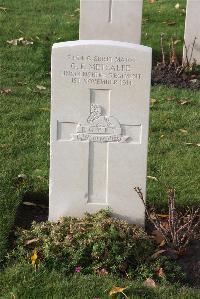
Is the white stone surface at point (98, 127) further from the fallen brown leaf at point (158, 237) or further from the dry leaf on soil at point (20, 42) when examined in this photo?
the dry leaf on soil at point (20, 42)

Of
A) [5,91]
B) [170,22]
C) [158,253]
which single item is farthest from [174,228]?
[170,22]

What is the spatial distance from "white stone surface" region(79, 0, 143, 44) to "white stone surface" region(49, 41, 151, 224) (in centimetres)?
397

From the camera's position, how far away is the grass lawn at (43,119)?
4980mm

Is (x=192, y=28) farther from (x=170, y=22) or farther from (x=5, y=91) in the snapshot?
(x=5, y=91)

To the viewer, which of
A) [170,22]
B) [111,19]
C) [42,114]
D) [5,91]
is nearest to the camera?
[42,114]

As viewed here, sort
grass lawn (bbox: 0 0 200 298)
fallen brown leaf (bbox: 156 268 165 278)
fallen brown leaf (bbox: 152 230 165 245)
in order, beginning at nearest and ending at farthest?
fallen brown leaf (bbox: 156 268 165 278)
fallen brown leaf (bbox: 152 230 165 245)
grass lawn (bbox: 0 0 200 298)

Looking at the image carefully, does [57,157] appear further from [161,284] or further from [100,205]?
[161,284]

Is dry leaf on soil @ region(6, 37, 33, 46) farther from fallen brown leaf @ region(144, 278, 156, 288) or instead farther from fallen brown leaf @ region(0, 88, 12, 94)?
fallen brown leaf @ region(144, 278, 156, 288)

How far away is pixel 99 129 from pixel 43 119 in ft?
7.69

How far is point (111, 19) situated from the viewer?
8.16 meters

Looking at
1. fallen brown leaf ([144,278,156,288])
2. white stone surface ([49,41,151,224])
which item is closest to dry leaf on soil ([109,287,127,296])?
fallen brown leaf ([144,278,156,288])

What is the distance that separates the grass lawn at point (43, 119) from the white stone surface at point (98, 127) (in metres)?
0.53

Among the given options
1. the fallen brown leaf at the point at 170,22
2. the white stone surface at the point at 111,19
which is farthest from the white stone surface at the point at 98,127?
the fallen brown leaf at the point at 170,22

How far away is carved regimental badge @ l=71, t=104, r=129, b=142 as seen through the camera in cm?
426
